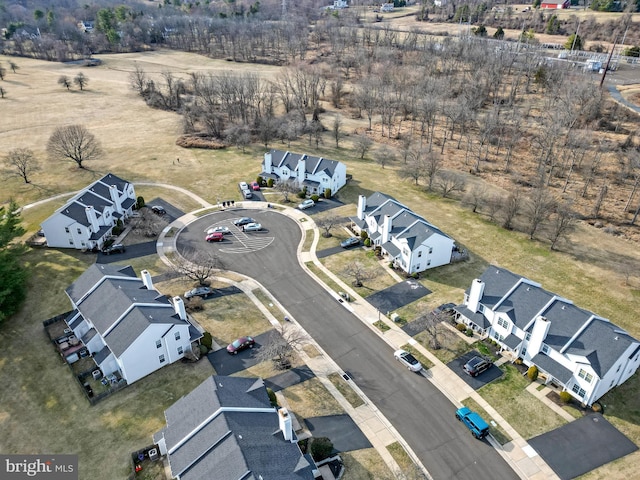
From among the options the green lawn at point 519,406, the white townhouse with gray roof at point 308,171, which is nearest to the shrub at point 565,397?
the green lawn at point 519,406

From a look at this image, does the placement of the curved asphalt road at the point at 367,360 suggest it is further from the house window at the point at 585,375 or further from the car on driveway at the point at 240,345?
the house window at the point at 585,375

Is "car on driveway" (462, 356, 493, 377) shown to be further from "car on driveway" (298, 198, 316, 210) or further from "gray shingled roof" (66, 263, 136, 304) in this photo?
"gray shingled roof" (66, 263, 136, 304)

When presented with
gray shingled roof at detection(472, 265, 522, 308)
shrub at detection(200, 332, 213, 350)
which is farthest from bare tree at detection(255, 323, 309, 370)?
gray shingled roof at detection(472, 265, 522, 308)

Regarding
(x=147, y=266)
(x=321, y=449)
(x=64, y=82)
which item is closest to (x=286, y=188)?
(x=147, y=266)

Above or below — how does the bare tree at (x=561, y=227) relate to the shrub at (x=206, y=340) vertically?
above

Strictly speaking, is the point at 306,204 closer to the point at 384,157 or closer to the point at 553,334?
the point at 384,157

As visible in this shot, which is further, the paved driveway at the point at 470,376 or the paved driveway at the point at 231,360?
the paved driveway at the point at 231,360
